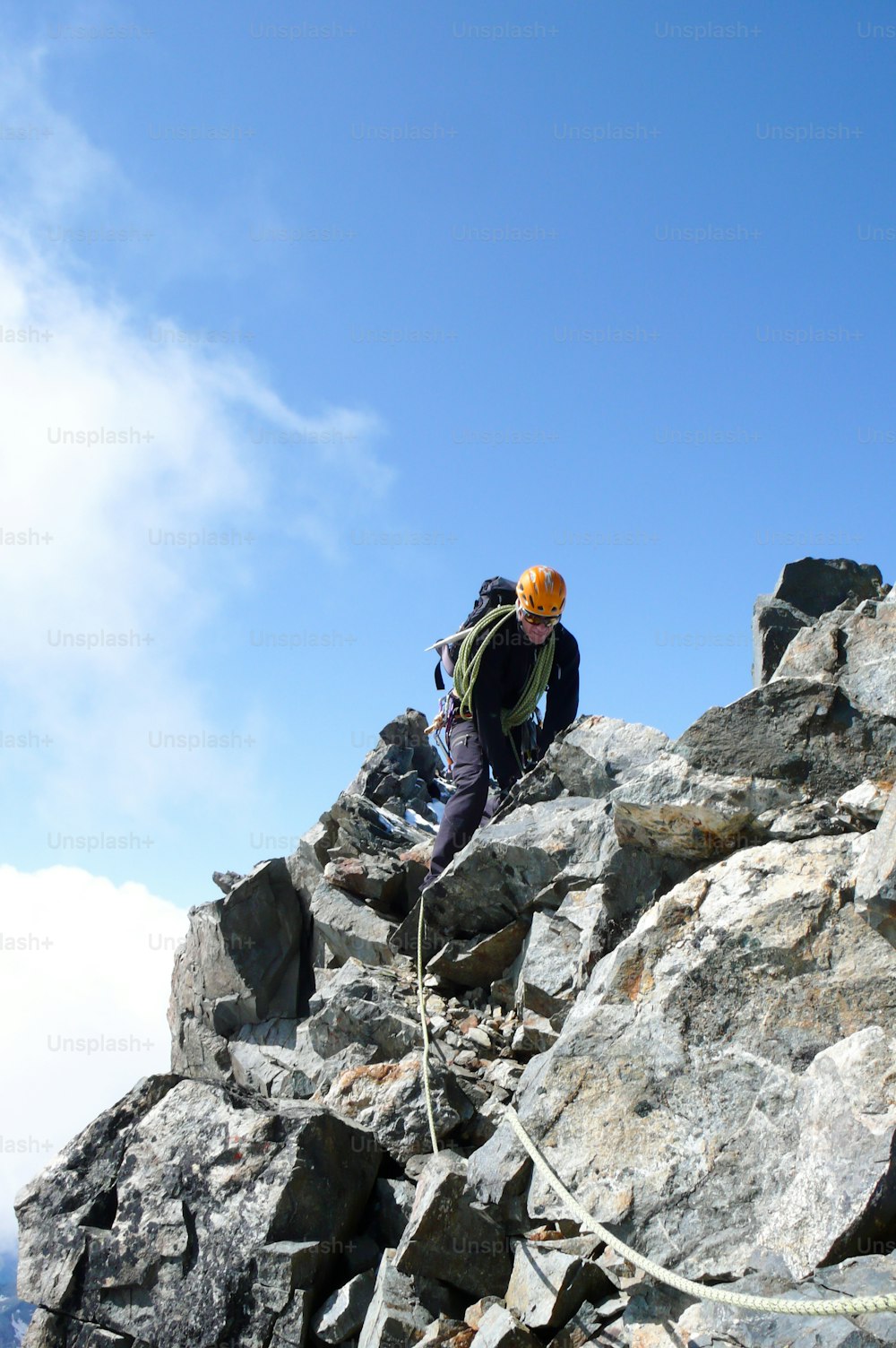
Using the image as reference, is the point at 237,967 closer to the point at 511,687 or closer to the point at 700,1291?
the point at 511,687

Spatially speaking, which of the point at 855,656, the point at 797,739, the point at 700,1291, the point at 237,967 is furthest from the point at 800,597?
the point at 700,1291

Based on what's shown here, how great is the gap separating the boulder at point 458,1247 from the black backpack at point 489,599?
7.07m

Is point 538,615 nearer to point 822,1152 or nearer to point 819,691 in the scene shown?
point 819,691

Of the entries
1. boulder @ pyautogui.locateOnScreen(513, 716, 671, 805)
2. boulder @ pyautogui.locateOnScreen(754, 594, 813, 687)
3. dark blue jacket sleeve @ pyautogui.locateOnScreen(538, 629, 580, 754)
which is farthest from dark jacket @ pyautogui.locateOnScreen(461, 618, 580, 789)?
boulder @ pyautogui.locateOnScreen(754, 594, 813, 687)

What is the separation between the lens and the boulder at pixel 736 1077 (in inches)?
190

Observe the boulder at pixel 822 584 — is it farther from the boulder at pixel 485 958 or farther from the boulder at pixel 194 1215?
the boulder at pixel 194 1215

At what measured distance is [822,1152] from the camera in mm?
4855

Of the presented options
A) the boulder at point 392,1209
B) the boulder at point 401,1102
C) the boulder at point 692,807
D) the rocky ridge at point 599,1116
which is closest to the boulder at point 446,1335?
the rocky ridge at point 599,1116

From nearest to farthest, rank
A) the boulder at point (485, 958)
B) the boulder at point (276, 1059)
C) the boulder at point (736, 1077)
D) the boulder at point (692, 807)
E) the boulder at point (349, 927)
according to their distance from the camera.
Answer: the boulder at point (736, 1077) < the boulder at point (692, 807) < the boulder at point (276, 1059) < the boulder at point (485, 958) < the boulder at point (349, 927)

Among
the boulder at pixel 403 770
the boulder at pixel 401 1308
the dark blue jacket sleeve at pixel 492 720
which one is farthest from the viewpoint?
the boulder at pixel 403 770

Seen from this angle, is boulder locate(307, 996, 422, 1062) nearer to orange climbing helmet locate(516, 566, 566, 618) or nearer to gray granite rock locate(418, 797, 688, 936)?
gray granite rock locate(418, 797, 688, 936)

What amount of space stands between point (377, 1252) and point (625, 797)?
11.2ft

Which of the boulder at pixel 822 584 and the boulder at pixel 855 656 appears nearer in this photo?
the boulder at pixel 855 656

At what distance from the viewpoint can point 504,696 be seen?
12133 mm
